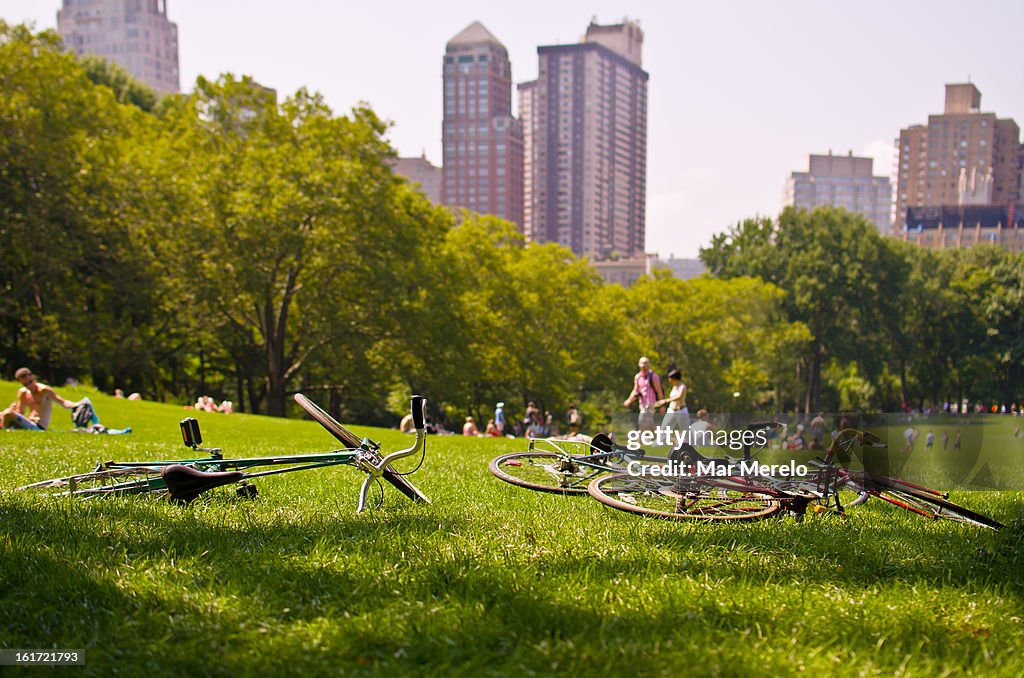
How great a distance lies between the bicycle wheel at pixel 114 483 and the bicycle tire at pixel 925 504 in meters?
5.95

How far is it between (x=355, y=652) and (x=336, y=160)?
28.5 metres

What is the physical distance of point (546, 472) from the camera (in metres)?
9.36

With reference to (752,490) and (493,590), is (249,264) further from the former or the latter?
(493,590)

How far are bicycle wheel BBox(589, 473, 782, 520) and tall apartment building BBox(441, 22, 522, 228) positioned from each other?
186m

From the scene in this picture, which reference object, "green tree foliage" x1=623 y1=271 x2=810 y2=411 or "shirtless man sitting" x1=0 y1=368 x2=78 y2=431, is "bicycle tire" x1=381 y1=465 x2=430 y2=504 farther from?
"green tree foliage" x1=623 y1=271 x2=810 y2=411

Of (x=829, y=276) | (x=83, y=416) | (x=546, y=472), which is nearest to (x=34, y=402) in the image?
(x=83, y=416)

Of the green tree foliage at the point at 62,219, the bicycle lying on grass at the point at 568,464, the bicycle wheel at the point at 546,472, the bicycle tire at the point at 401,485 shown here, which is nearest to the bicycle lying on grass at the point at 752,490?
the bicycle lying on grass at the point at 568,464

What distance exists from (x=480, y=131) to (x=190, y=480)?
193 m

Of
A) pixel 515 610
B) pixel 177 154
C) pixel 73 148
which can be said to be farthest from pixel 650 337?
pixel 515 610

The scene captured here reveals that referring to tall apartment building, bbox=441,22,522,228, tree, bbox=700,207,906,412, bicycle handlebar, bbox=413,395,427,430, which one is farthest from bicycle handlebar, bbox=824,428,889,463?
tall apartment building, bbox=441,22,522,228

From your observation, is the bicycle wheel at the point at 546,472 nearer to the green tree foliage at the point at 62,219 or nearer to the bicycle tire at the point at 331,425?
the bicycle tire at the point at 331,425

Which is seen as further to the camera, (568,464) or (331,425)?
(568,464)

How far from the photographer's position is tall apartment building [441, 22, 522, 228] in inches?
7564

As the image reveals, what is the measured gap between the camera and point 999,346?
62594 mm
